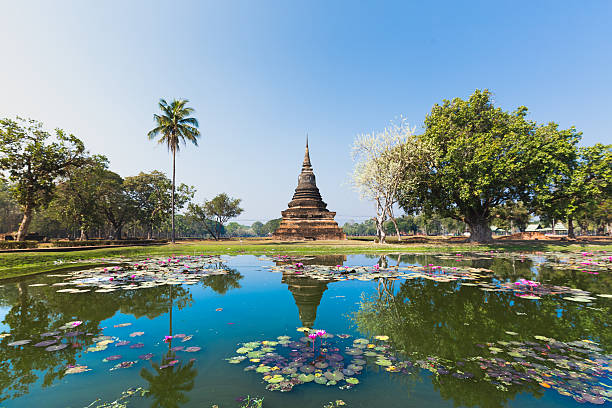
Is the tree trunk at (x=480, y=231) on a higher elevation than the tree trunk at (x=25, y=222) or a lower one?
lower

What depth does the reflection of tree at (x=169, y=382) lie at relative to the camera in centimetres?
256

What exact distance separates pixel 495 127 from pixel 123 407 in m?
32.0

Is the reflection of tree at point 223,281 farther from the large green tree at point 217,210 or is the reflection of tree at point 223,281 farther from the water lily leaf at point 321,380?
the large green tree at point 217,210

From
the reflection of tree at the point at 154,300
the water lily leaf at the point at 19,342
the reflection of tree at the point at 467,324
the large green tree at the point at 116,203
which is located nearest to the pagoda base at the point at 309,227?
the large green tree at the point at 116,203

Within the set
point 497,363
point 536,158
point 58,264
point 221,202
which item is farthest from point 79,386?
point 221,202

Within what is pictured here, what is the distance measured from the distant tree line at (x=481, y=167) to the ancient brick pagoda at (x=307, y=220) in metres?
11.7

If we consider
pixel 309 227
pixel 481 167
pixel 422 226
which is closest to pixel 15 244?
pixel 309 227

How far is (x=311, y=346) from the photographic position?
12.3 feet

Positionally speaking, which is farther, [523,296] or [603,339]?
[523,296]

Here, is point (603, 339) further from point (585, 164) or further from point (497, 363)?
point (585, 164)

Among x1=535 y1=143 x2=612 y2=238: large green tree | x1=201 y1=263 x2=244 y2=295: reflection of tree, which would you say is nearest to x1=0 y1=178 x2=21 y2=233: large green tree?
x1=201 y1=263 x2=244 y2=295: reflection of tree

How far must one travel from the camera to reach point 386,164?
2594 cm

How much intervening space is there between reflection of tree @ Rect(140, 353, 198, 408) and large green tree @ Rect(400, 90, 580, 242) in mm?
24906

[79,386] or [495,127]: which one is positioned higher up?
[495,127]
